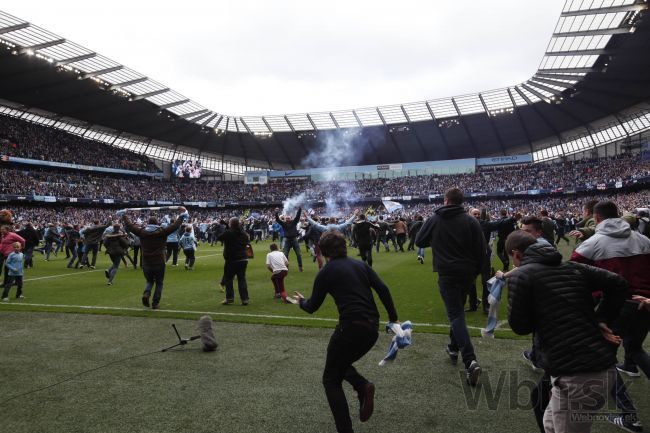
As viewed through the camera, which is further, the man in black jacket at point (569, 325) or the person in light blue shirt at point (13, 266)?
the person in light blue shirt at point (13, 266)

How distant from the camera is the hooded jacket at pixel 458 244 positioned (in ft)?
15.7

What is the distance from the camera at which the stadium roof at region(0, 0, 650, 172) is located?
1249 inches

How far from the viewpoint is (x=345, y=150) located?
6688 centimetres

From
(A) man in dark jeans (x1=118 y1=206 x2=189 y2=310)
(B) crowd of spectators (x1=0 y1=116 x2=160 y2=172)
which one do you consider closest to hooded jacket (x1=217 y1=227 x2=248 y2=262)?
(A) man in dark jeans (x1=118 y1=206 x2=189 y2=310)

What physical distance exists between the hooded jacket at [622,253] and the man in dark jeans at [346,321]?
1918 millimetres

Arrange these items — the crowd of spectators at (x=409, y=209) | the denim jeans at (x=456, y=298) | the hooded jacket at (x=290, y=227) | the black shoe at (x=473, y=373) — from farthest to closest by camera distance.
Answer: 1. the crowd of spectators at (x=409, y=209)
2. the hooded jacket at (x=290, y=227)
3. the denim jeans at (x=456, y=298)
4. the black shoe at (x=473, y=373)

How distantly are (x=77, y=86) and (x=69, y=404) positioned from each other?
46176mm

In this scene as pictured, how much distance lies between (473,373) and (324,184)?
64.3 meters

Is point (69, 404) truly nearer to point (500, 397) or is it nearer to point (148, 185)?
point (500, 397)

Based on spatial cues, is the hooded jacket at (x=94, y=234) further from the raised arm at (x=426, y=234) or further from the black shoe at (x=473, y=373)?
the black shoe at (x=473, y=373)

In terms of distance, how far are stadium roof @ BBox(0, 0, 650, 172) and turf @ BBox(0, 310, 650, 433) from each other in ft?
97.6

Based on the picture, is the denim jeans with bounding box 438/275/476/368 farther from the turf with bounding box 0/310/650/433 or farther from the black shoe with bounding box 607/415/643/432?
the black shoe with bounding box 607/415/643/432

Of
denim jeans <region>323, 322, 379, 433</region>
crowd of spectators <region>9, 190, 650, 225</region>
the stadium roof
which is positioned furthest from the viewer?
crowd of spectators <region>9, 190, 650, 225</region>

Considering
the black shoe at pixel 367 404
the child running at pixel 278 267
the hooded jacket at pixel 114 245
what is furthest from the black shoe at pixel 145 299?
the black shoe at pixel 367 404
